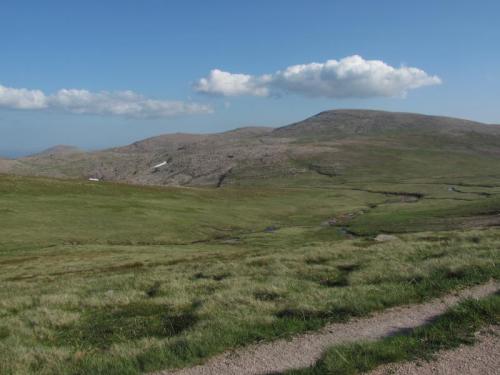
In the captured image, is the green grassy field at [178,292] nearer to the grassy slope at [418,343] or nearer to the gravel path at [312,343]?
the gravel path at [312,343]

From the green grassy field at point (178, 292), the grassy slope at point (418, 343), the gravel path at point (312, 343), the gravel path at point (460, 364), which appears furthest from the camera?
the green grassy field at point (178, 292)

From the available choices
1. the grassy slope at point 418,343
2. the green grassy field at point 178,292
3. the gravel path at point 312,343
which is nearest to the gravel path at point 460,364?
the grassy slope at point 418,343

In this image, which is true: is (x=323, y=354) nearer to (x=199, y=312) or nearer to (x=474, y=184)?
(x=199, y=312)

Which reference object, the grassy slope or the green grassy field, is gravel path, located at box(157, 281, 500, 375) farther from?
the grassy slope

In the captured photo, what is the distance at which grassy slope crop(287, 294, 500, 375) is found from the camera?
10320 mm

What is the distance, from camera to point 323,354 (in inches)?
440

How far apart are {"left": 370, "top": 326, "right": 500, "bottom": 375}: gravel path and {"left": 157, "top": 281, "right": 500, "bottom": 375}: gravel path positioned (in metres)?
1.87

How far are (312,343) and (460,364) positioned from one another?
361 centimetres

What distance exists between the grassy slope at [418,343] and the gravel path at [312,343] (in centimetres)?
65

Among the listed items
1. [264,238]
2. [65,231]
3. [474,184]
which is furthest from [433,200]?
[65,231]

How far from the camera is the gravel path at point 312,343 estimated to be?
11.2m

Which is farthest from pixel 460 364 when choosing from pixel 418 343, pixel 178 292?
pixel 178 292

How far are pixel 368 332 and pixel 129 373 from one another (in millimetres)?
6317

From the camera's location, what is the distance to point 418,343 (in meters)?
11.3
